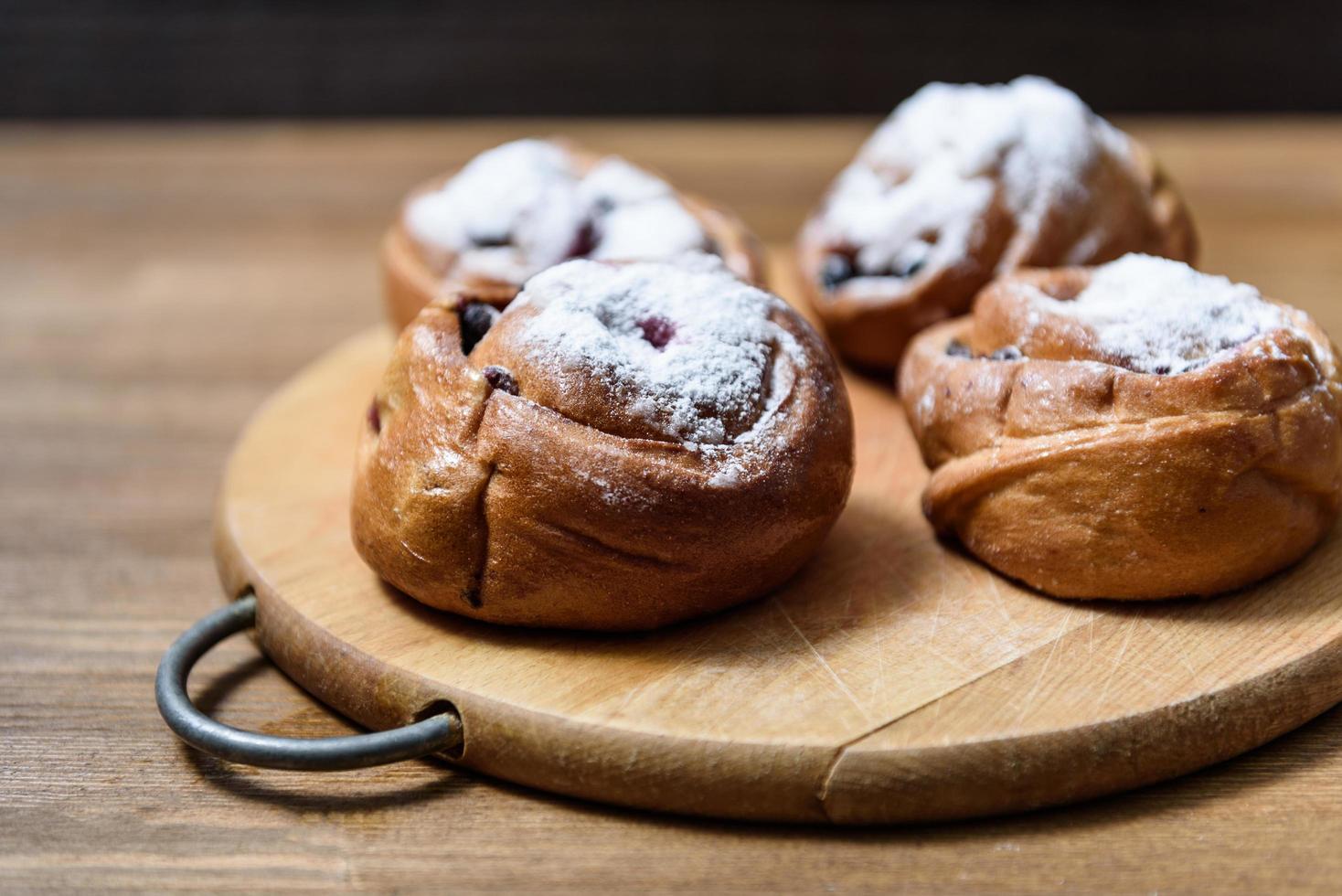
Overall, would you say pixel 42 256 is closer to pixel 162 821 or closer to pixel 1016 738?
pixel 162 821

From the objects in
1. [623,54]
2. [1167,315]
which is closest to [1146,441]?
[1167,315]

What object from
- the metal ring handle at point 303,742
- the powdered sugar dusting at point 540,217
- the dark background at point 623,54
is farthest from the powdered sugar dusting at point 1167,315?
the dark background at point 623,54

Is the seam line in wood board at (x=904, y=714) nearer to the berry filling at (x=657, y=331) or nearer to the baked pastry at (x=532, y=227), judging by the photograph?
the berry filling at (x=657, y=331)

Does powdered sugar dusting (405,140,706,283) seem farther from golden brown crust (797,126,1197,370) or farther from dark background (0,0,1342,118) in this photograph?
dark background (0,0,1342,118)

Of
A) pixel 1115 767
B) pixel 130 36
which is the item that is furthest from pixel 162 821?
pixel 130 36

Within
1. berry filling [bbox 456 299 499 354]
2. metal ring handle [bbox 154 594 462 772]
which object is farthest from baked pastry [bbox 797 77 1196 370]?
metal ring handle [bbox 154 594 462 772]

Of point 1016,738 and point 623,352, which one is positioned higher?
point 623,352

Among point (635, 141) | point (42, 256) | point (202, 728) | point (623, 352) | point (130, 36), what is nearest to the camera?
point (202, 728)
